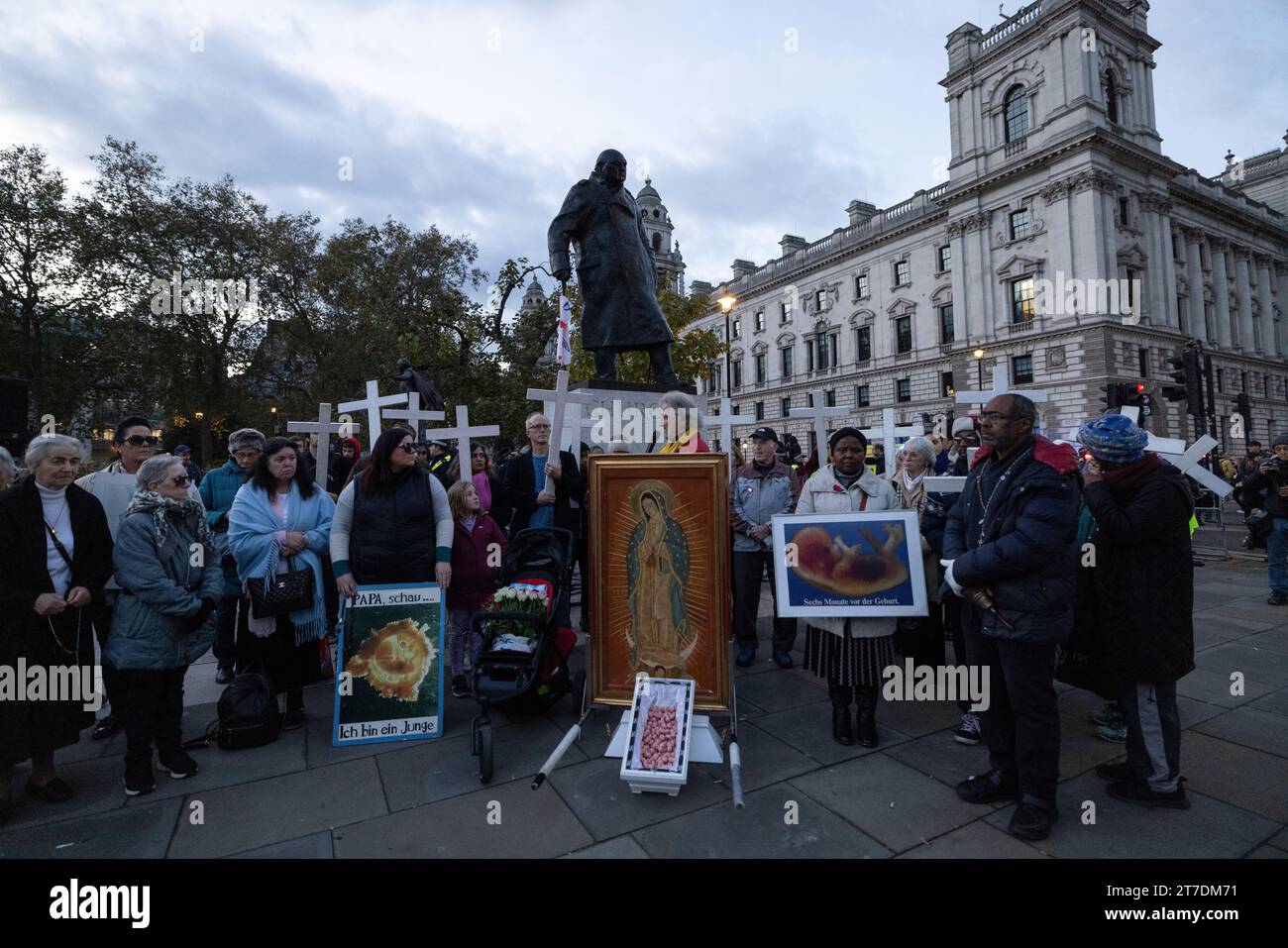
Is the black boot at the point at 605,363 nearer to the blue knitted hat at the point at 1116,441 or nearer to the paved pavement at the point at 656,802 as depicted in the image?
the paved pavement at the point at 656,802

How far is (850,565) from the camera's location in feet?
12.3

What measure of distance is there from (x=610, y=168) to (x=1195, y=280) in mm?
54308

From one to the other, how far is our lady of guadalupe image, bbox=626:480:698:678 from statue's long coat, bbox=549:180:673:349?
2634mm

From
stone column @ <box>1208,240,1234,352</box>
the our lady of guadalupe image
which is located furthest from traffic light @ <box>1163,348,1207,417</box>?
stone column @ <box>1208,240,1234,352</box>

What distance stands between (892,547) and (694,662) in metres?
1.43

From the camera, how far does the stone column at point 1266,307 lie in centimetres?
4825

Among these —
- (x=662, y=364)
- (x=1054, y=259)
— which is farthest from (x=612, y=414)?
(x=1054, y=259)

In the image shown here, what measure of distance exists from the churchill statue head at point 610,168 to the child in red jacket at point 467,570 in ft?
11.1

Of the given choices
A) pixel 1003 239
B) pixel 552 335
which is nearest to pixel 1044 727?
pixel 552 335

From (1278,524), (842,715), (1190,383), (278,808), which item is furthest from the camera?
(1190,383)

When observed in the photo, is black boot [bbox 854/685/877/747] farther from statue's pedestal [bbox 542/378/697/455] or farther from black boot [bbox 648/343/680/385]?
black boot [bbox 648/343/680/385]

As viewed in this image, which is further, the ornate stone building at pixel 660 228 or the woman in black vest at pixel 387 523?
the ornate stone building at pixel 660 228

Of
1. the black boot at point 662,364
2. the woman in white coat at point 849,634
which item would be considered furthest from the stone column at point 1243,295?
the woman in white coat at point 849,634

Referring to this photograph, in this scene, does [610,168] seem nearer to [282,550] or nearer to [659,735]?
[282,550]
